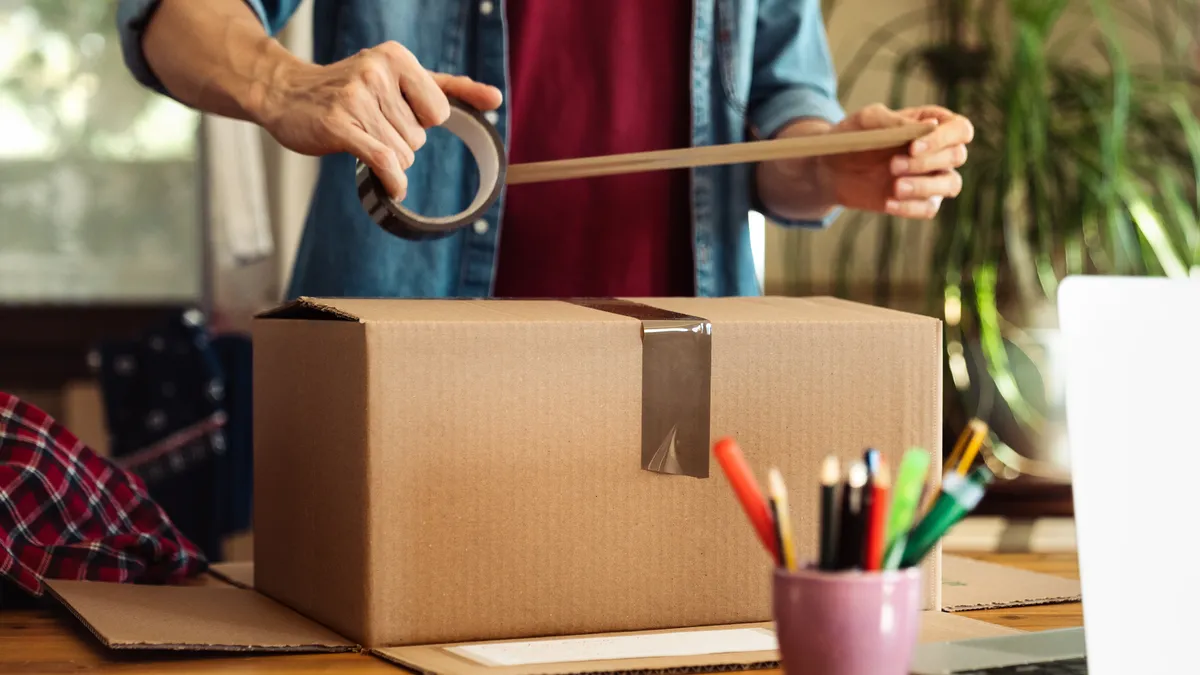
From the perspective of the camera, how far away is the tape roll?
78cm

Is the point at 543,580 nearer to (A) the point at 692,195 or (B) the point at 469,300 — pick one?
(B) the point at 469,300

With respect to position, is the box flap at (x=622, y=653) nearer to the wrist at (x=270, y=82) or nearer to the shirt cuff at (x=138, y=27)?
the wrist at (x=270, y=82)

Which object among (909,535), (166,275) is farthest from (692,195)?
(166,275)

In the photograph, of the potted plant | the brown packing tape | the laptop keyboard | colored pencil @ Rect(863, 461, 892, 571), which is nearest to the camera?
colored pencil @ Rect(863, 461, 892, 571)

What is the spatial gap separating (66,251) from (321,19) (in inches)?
107

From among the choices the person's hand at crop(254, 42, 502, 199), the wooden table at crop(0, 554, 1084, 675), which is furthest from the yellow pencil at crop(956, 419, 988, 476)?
the person's hand at crop(254, 42, 502, 199)

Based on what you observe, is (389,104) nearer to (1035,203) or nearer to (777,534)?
(777,534)

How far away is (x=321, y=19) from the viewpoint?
1.15 metres

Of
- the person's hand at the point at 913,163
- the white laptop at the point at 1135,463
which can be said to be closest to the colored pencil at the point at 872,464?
the white laptop at the point at 1135,463

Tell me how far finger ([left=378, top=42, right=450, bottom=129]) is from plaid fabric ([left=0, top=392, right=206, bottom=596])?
1.11ft

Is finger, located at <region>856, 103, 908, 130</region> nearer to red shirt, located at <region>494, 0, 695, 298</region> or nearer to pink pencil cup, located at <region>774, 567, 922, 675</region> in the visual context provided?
red shirt, located at <region>494, 0, 695, 298</region>

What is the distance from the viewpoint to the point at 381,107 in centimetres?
80

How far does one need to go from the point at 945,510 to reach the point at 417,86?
0.44 m

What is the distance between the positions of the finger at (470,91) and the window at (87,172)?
2.93 m
